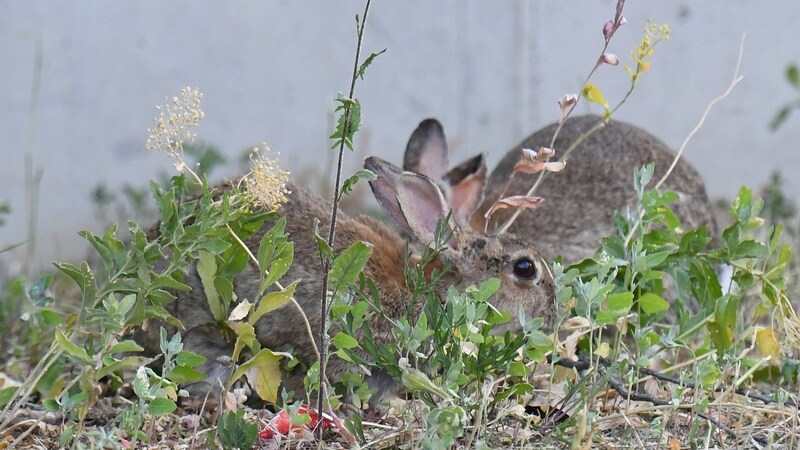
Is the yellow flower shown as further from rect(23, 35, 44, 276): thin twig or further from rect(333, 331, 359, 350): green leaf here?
rect(23, 35, 44, 276): thin twig

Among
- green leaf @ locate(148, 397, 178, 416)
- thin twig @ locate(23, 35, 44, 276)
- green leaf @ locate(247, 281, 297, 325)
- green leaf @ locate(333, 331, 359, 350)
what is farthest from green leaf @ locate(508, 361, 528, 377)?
thin twig @ locate(23, 35, 44, 276)

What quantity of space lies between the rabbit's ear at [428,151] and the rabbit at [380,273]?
0.96 meters

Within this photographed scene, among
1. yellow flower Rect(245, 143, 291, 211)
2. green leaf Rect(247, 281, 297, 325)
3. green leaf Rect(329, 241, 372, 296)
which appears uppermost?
yellow flower Rect(245, 143, 291, 211)

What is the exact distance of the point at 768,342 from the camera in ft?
12.0

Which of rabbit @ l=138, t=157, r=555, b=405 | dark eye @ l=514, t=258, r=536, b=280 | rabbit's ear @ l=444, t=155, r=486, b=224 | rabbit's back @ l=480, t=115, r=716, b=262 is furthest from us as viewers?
rabbit's back @ l=480, t=115, r=716, b=262

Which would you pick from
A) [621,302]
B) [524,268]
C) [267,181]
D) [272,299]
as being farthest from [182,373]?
[524,268]

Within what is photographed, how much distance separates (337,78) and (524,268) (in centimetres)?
562

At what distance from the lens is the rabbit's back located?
5.73m

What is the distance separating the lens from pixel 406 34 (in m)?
10.0

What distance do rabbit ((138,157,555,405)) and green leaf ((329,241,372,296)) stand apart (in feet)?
2.45

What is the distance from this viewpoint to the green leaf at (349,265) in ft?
10.3

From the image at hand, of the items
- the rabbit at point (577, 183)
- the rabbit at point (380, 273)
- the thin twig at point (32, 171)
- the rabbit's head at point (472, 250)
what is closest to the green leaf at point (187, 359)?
the rabbit at point (380, 273)

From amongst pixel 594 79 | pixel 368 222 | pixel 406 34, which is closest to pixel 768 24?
pixel 594 79

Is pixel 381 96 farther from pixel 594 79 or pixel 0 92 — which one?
pixel 0 92
